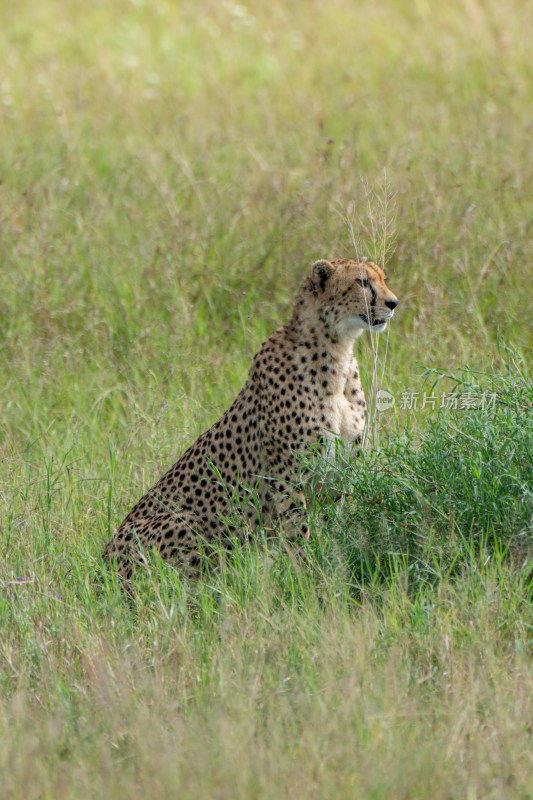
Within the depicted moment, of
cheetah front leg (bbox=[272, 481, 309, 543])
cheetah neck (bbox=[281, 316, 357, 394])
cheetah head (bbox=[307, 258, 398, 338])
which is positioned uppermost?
cheetah head (bbox=[307, 258, 398, 338])

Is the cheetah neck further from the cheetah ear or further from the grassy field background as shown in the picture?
the grassy field background

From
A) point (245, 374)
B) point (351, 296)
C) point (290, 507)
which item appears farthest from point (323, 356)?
point (245, 374)

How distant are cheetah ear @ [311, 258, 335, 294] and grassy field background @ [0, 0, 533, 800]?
278 millimetres

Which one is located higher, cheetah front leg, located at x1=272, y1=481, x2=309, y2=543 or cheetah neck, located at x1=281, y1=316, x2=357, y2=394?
cheetah neck, located at x1=281, y1=316, x2=357, y2=394

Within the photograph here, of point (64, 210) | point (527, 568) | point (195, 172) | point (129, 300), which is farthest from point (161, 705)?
point (195, 172)

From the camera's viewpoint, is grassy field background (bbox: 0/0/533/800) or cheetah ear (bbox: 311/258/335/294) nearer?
grassy field background (bbox: 0/0/533/800)

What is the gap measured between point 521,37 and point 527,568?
6.55 metres

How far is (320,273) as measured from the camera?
372 centimetres

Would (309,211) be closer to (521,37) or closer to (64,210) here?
(64,210)

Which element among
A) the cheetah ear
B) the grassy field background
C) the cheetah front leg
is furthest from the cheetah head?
the cheetah front leg

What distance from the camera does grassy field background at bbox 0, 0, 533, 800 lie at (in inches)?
96.8

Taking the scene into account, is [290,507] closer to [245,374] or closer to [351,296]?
[351,296]

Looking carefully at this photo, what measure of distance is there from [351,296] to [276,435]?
53 centimetres

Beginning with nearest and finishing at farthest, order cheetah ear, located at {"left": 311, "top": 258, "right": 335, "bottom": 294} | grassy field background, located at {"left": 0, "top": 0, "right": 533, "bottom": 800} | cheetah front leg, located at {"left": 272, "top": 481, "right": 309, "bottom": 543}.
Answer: grassy field background, located at {"left": 0, "top": 0, "right": 533, "bottom": 800} → cheetah front leg, located at {"left": 272, "top": 481, "right": 309, "bottom": 543} → cheetah ear, located at {"left": 311, "top": 258, "right": 335, "bottom": 294}
